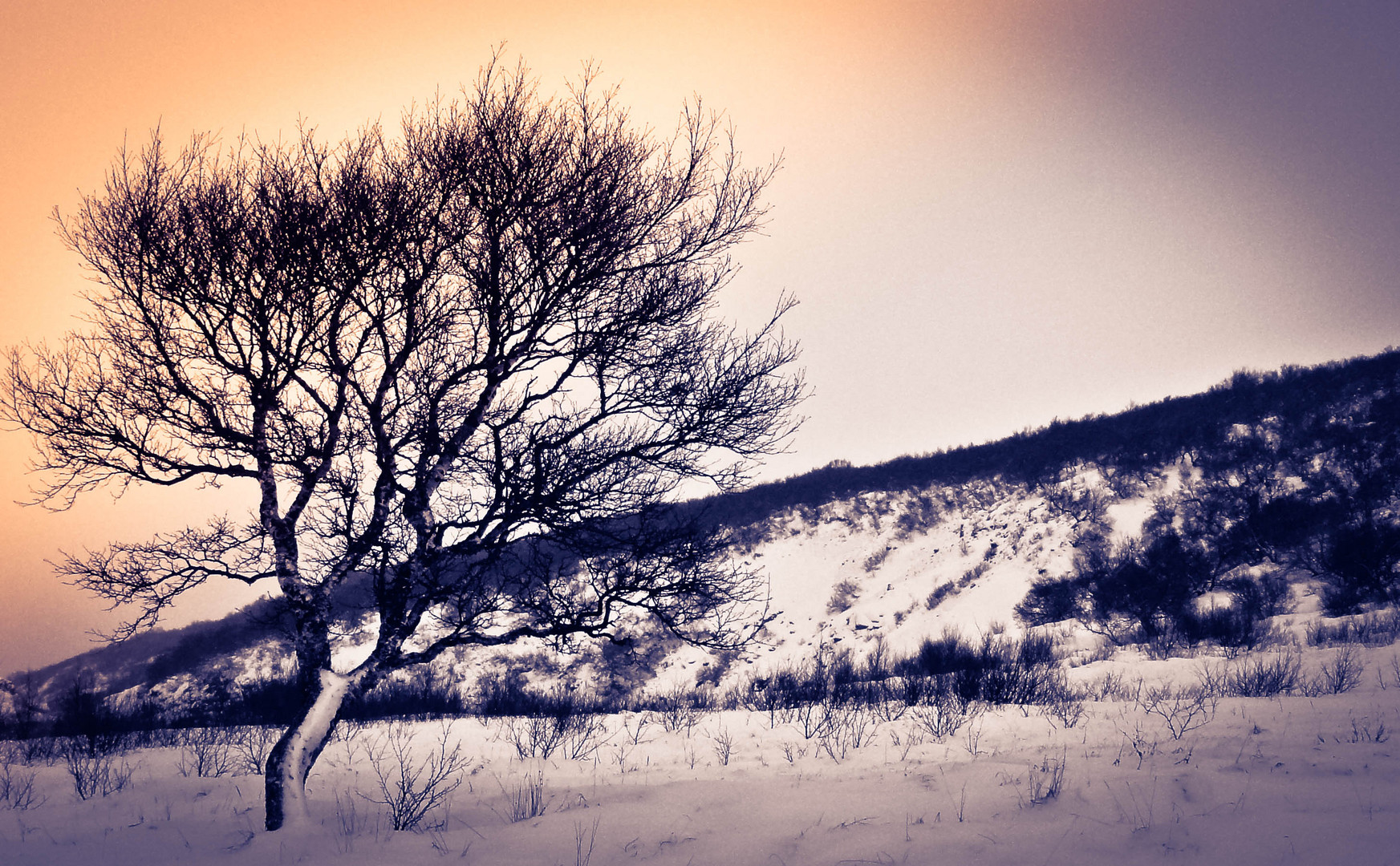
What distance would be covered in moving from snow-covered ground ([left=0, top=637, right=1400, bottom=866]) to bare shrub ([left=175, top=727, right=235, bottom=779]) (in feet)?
1.06

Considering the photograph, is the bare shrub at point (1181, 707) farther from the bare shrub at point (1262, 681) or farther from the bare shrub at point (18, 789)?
the bare shrub at point (18, 789)

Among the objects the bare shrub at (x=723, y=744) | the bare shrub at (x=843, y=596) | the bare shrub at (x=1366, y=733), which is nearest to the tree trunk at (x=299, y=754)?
the bare shrub at (x=723, y=744)

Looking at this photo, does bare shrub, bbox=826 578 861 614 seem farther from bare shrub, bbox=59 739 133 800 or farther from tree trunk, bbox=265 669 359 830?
tree trunk, bbox=265 669 359 830

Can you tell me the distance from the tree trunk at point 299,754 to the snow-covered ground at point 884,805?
0.69 feet

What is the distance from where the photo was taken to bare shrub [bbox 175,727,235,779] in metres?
8.03

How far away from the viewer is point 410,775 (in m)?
7.50

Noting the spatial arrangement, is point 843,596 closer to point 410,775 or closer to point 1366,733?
point 1366,733

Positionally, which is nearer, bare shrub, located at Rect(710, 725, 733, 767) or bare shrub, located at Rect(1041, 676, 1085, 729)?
bare shrub, located at Rect(710, 725, 733, 767)

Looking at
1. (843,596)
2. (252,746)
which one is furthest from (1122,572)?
(252,746)

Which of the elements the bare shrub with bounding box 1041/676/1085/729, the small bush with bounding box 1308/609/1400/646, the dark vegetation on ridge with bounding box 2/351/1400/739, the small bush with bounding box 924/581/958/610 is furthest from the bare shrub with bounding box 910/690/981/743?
the small bush with bounding box 924/581/958/610

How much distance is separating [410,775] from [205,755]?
154 inches

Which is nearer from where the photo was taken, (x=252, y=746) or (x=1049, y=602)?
(x=252, y=746)

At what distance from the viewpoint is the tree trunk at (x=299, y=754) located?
5027mm

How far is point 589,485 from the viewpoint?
5621 mm
